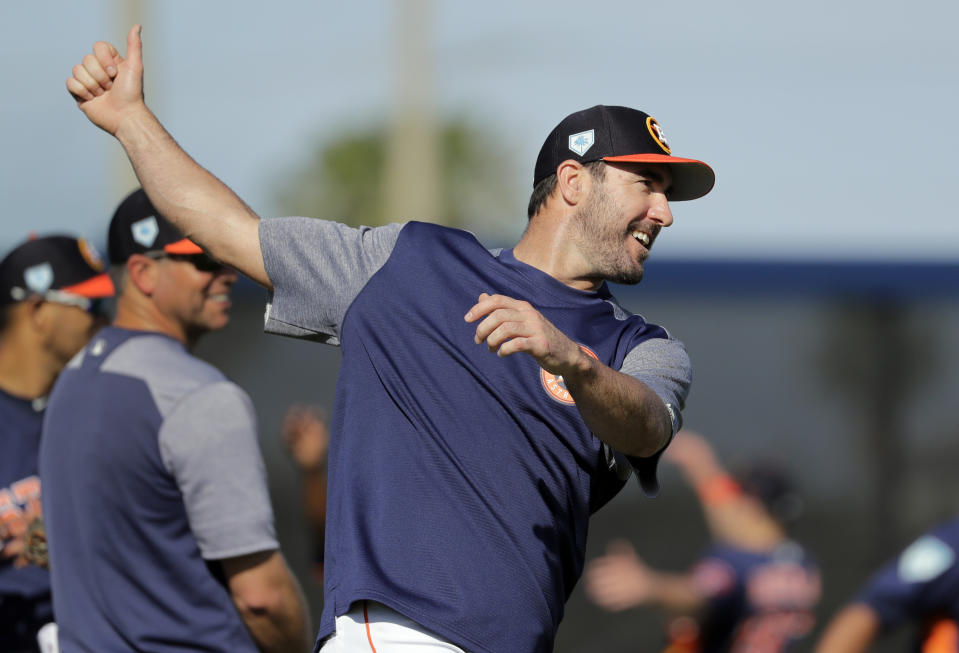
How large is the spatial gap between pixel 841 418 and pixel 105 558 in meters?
5.81

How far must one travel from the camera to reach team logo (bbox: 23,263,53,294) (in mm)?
4289

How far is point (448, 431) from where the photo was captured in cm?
261

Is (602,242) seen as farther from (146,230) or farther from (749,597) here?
(749,597)

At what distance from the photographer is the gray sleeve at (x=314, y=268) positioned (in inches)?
108

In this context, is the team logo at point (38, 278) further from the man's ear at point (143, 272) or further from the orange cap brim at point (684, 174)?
the orange cap brim at point (684, 174)

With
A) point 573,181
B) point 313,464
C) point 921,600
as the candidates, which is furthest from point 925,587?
point 313,464

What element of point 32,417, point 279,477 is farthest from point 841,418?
point 32,417

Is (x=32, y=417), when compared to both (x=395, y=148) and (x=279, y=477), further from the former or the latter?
(x=395, y=148)

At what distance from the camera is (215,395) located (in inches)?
130

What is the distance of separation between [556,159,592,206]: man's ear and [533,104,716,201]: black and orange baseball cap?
2 centimetres

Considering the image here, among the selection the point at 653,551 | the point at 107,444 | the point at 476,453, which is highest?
the point at 476,453

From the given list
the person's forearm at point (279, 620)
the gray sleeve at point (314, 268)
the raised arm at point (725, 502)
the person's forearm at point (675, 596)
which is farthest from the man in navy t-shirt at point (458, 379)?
the raised arm at point (725, 502)

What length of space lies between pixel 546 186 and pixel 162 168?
903 mm

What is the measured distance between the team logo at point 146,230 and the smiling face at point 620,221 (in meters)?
1.40
